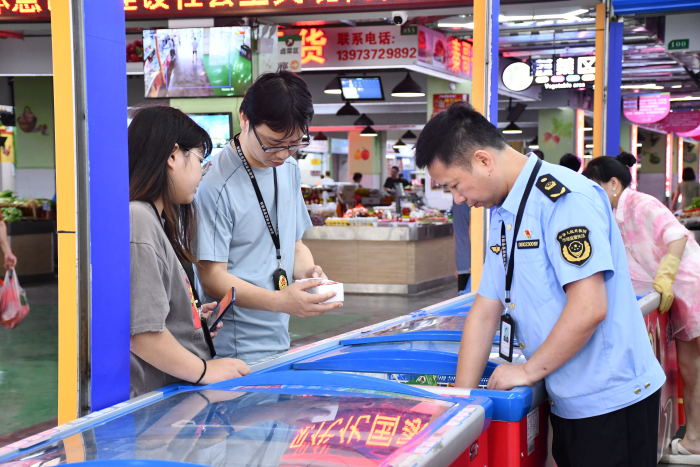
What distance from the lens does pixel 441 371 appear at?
2059 mm

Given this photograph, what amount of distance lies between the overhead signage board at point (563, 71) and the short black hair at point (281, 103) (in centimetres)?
847

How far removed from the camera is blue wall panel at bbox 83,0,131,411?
1441mm

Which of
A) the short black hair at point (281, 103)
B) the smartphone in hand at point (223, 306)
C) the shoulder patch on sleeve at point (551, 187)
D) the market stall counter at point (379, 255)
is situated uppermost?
the short black hair at point (281, 103)

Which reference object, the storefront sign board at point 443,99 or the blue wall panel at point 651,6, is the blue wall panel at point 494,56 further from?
the storefront sign board at point 443,99

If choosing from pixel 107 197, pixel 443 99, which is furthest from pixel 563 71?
pixel 107 197

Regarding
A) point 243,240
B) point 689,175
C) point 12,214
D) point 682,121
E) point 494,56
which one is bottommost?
point 12,214

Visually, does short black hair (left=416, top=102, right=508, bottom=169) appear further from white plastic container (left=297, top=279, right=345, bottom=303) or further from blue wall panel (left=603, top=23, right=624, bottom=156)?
blue wall panel (left=603, top=23, right=624, bottom=156)

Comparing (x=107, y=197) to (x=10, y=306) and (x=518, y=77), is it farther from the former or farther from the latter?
(x=518, y=77)

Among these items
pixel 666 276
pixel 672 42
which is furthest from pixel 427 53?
Answer: pixel 666 276

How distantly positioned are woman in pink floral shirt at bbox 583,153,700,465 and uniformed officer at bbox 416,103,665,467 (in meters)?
1.88

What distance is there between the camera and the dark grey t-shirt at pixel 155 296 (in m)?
1.55

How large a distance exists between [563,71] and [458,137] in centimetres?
887

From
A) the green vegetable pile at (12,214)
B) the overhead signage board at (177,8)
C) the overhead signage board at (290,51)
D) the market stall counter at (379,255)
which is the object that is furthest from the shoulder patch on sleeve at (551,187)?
the green vegetable pile at (12,214)

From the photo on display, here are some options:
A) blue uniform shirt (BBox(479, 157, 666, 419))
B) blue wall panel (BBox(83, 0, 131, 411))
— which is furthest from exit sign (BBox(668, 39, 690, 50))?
blue wall panel (BBox(83, 0, 131, 411))
